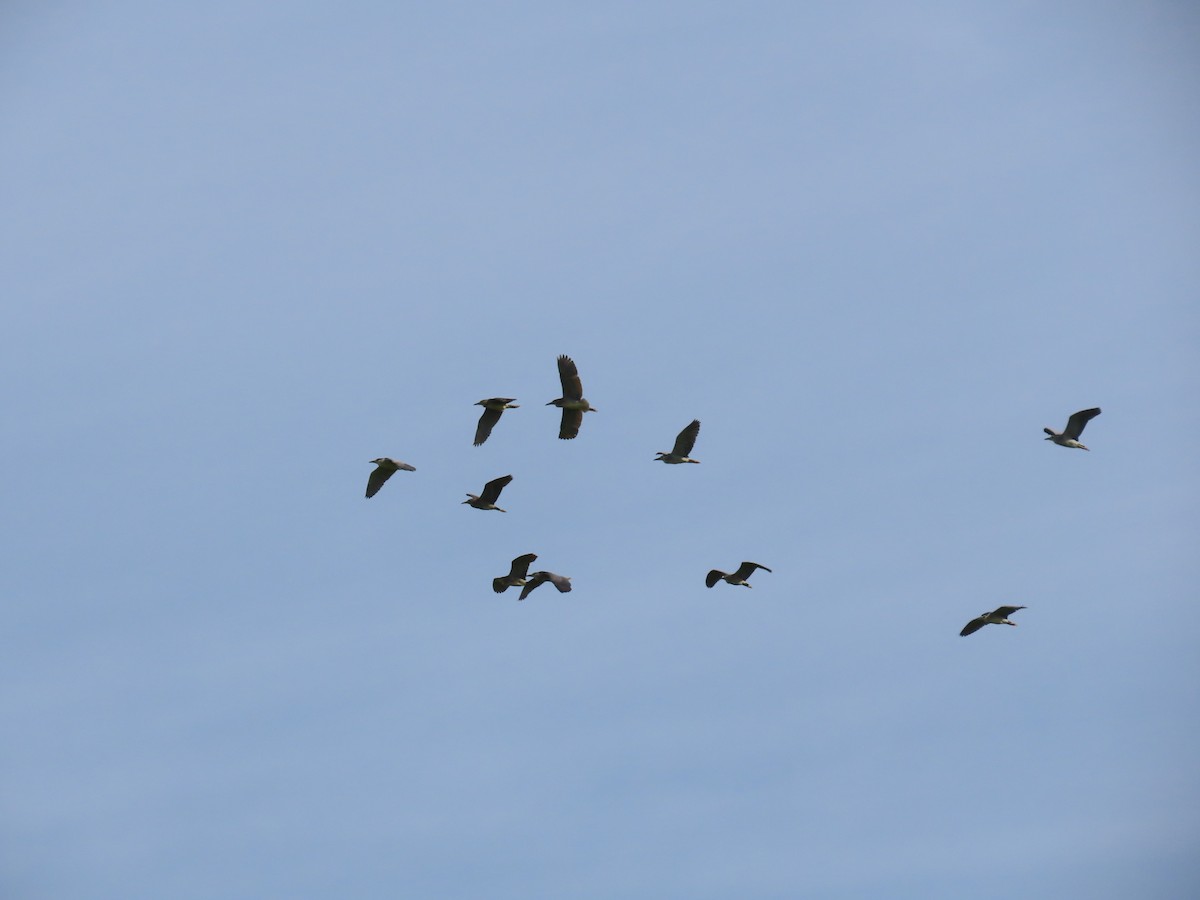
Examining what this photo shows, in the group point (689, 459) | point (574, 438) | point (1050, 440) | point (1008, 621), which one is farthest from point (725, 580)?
point (1050, 440)

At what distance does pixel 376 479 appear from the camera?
1544 inches

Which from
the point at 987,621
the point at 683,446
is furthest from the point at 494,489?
the point at 987,621

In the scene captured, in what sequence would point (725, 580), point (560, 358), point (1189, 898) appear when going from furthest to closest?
point (1189, 898) < point (725, 580) < point (560, 358)

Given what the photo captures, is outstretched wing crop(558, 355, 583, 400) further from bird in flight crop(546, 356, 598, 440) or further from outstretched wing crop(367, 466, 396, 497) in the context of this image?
outstretched wing crop(367, 466, 396, 497)

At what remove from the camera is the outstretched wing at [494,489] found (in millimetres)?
38469

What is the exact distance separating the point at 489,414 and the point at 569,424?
8.14ft

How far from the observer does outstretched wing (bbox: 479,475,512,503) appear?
38.5m

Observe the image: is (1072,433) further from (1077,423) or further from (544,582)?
(544,582)

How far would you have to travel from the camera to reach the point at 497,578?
128 ft

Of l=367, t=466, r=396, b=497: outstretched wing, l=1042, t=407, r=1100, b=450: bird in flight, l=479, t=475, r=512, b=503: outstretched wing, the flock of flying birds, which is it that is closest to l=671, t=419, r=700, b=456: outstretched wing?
the flock of flying birds

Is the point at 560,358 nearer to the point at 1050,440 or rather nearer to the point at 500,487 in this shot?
the point at 500,487

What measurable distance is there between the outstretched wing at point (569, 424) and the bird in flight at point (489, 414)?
1.54m

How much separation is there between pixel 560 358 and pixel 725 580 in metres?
8.70

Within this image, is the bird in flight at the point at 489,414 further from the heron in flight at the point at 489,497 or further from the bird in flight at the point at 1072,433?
the bird in flight at the point at 1072,433
